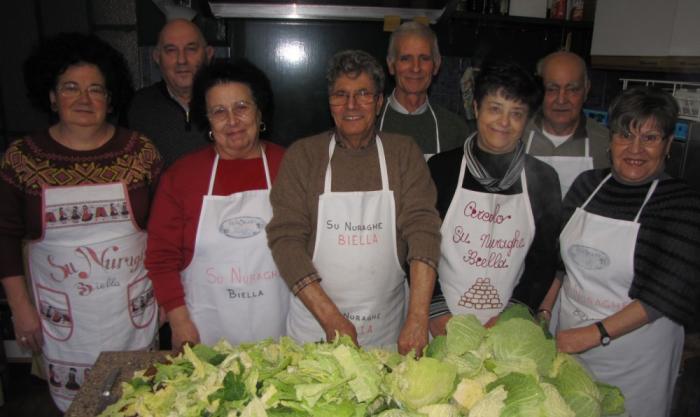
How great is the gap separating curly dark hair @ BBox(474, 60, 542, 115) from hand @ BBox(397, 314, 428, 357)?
750 mm

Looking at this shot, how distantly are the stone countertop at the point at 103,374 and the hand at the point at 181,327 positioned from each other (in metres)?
0.20

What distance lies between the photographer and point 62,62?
167cm

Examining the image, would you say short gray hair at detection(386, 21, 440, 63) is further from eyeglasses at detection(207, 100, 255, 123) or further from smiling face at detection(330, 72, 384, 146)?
eyeglasses at detection(207, 100, 255, 123)

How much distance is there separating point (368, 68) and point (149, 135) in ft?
3.26

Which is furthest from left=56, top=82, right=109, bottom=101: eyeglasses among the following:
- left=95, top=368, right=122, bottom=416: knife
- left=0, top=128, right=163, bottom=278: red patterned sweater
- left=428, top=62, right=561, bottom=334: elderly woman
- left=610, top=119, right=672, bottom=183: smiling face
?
left=610, top=119, right=672, bottom=183: smiling face

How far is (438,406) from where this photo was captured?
2.98 feet

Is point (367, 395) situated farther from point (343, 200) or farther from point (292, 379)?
point (343, 200)

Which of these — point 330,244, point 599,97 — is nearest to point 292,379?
point 330,244

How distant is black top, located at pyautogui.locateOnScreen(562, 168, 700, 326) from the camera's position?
153 centimetres

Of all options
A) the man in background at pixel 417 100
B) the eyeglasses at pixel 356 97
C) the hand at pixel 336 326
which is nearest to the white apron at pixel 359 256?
the eyeglasses at pixel 356 97

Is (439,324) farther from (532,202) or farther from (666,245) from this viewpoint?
(666,245)

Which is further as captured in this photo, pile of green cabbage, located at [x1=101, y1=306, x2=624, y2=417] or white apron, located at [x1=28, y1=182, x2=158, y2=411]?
white apron, located at [x1=28, y1=182, x2=158, y2=411]

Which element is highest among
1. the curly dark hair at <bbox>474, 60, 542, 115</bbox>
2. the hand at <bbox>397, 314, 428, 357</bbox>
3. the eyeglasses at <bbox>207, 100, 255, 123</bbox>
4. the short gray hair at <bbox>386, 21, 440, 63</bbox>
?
the short gray hair at <bbox>386, 21, 440, 63</bbox>

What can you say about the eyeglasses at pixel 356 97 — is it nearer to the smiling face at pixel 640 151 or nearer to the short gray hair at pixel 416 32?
the short gray hair at pixel 416 32
